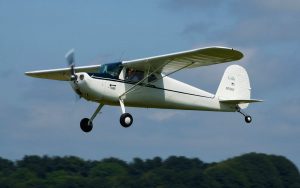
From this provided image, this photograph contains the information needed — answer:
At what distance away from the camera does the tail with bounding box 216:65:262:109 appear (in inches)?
1017

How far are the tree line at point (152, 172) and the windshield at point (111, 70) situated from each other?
42.4 m

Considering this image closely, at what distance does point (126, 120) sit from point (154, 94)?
1388 millimetres

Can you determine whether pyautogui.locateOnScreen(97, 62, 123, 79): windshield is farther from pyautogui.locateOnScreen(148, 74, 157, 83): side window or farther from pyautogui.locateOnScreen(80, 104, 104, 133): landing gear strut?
pyautogui.locateOnScreen(80, 104, 104, 133): landing gear strut

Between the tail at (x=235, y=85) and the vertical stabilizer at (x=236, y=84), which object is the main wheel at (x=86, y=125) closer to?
the tail at (x=235, y=85)

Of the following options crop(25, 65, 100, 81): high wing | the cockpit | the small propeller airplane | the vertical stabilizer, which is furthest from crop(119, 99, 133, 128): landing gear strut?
the vertical stabilizer

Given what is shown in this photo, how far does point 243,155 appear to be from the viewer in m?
78.8

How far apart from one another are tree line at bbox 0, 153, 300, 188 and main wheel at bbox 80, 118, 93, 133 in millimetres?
41544

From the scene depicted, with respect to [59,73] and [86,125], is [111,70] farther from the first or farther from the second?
[59,73]

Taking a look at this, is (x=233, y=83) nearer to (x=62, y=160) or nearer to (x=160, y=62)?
(x=160, y=62)

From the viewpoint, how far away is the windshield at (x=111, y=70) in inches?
888

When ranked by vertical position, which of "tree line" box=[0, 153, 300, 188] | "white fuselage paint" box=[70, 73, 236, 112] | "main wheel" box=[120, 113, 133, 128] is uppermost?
"tree line" box=[0, 153, 300, 188]

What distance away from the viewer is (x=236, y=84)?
26.8 metres

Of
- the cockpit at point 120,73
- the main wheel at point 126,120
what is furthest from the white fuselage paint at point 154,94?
the main wheel at point 126,120

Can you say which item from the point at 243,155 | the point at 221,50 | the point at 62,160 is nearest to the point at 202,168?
the point at 243,155
